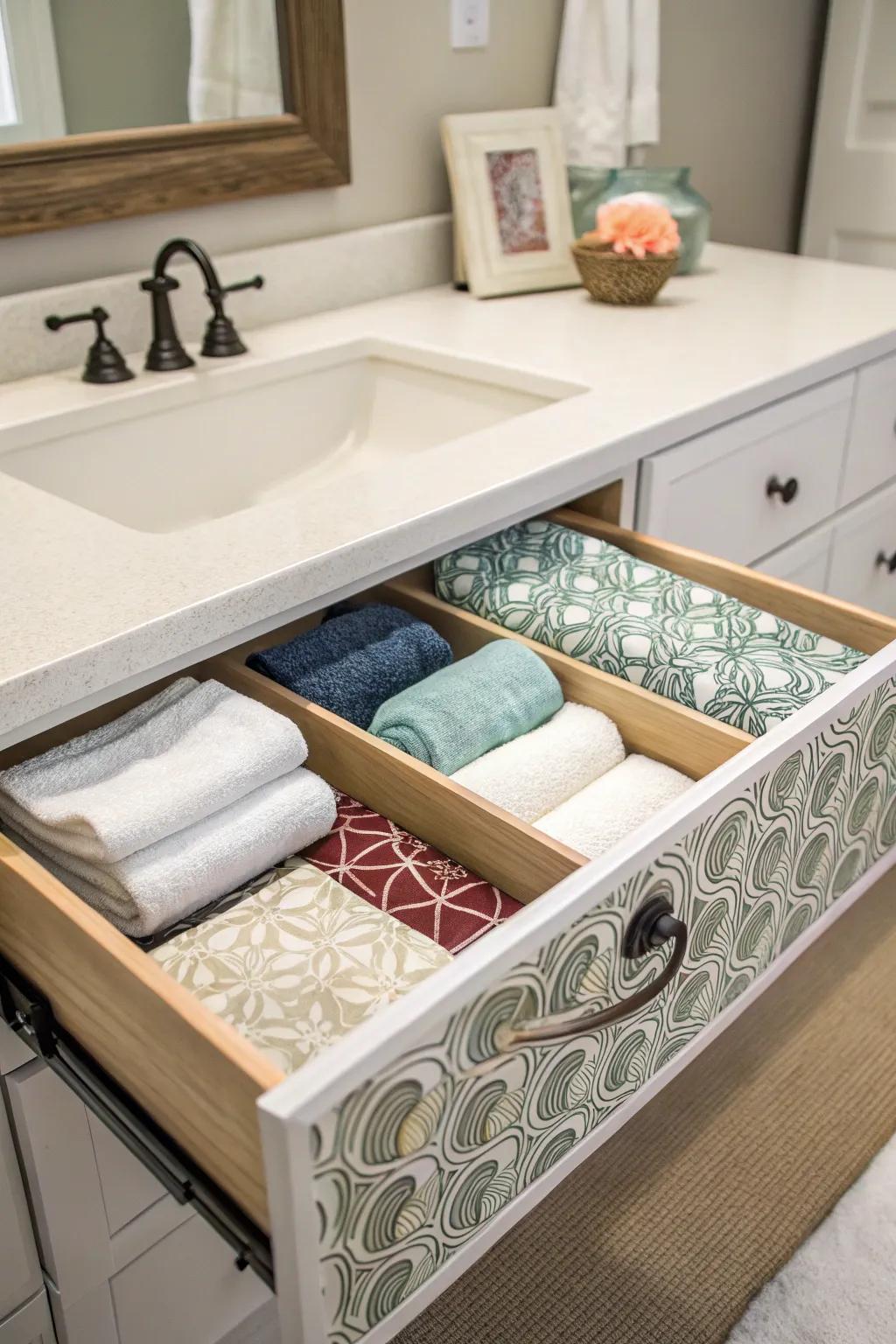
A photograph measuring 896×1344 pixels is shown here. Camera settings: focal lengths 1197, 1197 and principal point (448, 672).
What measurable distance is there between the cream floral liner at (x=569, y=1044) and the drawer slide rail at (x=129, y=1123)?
0.22 ft

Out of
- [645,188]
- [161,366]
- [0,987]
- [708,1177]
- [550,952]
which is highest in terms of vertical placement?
[645,188]

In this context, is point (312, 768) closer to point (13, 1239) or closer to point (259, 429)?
point (13, 1239)

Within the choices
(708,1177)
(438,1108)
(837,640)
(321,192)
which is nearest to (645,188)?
(321,192)

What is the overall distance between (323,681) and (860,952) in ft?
3.30

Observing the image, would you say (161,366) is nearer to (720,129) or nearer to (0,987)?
(0,987)

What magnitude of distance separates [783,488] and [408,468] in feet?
1.90

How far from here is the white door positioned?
7.83 ft

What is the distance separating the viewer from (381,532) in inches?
40.2

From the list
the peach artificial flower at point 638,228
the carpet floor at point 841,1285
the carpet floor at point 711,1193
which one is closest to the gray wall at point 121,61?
the peach artificial flower at point 638,228

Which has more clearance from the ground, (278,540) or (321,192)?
(321,192)

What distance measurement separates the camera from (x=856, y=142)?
247cm

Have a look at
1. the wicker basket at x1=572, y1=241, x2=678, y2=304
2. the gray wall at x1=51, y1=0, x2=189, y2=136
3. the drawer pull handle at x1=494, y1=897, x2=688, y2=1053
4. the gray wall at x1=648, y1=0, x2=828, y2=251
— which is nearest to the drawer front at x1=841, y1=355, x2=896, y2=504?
the wicker basket at x1=572, y1=241, x2=678, y2=304

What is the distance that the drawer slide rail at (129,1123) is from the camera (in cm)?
→ 68

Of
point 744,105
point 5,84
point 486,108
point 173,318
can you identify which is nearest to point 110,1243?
point 173,318
